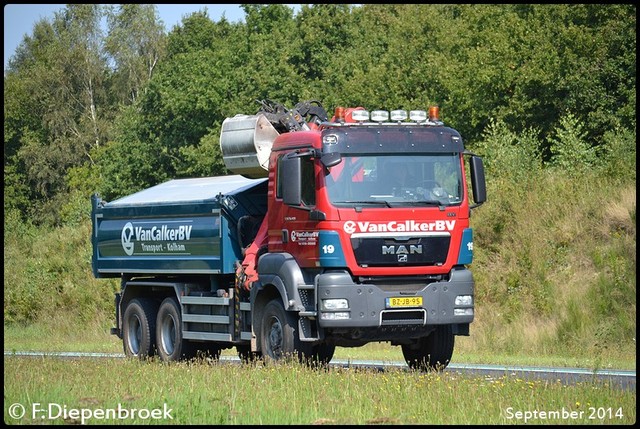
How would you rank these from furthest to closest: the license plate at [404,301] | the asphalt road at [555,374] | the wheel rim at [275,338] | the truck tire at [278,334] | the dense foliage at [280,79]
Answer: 1. the dense foliage at [280,79]
2. the wheel rim at [275,338]
3. the truck tire at [278,334]
4. the license plate at [404,301]
5. the asphalt road at [555,374]

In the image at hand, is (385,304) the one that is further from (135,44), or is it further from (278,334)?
(135,44)

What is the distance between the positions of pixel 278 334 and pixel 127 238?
17.8ft

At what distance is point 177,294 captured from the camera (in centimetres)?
2066

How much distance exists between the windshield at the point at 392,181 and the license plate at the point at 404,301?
1.27 metres

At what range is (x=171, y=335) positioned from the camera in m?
21.3

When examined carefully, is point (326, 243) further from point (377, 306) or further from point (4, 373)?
point (4, 373)

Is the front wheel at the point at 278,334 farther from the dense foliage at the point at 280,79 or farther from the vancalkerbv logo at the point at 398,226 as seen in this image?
the dense foliage at the point at 280,79

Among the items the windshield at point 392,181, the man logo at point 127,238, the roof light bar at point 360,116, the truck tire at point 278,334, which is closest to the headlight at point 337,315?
the truck tire at point 278,334

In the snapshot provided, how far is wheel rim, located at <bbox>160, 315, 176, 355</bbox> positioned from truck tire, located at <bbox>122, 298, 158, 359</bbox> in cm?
33

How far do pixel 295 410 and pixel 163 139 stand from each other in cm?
5456

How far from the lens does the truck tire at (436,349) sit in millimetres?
18062

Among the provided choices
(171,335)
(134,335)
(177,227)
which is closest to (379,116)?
(177,227)

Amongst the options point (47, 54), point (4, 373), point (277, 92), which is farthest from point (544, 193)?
point (47, 54)

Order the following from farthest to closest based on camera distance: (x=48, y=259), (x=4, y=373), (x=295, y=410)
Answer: (x=48, y=259)
(x=4, y=373)
(x=295, y=410)
